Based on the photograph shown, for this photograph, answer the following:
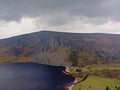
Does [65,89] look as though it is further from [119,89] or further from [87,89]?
[119,89]

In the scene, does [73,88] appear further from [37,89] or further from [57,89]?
[37,89]

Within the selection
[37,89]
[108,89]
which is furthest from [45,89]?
[108,89]

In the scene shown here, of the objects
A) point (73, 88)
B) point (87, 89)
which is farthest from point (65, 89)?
point (87, 89)

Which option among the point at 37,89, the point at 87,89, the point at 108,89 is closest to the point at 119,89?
the point at 108,89

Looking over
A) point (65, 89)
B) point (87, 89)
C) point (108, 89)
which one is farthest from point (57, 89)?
point (108, 89)

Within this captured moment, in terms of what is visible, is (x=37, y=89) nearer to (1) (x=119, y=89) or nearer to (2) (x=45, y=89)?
(2) (x=45, y=89)
